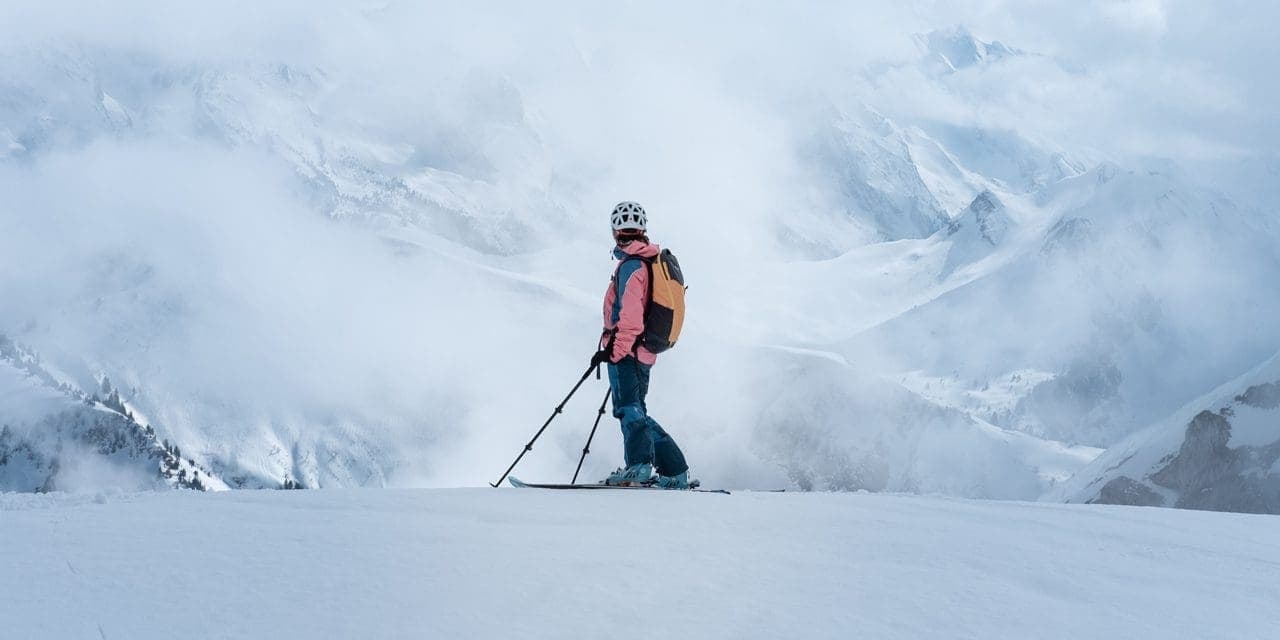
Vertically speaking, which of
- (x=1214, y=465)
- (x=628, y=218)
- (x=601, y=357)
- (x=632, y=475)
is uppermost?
(x=1214, y=465)

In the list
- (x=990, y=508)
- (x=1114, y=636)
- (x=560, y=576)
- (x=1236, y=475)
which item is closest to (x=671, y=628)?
(x=560, y=576)

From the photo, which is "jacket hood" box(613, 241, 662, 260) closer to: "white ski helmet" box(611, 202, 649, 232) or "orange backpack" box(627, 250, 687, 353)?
"orange backpack" box(627, 250, 687, 353)

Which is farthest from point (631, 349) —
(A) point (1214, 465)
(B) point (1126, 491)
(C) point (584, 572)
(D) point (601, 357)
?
(A) point (1214, 465)

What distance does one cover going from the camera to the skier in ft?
40.0

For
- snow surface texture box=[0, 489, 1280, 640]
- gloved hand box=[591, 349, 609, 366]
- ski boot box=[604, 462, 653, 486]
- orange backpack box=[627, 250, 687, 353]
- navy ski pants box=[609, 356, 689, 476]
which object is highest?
orange backpack box=[627, 250, 687, 353]

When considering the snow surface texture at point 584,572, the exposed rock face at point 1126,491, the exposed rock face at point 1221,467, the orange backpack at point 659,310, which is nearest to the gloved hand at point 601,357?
the orange backpack at point 659,310

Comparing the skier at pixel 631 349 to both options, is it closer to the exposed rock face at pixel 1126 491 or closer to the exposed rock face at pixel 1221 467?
the exposed rock face at pixel 1221 467

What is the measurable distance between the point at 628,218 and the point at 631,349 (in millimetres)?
1658

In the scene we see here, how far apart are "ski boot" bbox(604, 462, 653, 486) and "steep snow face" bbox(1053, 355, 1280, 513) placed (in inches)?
7664

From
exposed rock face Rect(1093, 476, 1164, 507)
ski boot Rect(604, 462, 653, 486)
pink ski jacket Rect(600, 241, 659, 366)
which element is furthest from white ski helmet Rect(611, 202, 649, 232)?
exposed rock face Rect(1093, 476, 1164, 507)

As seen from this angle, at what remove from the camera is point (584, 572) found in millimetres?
6043

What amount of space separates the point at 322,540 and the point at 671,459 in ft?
22.3

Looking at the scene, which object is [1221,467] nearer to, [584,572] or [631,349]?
[631,349]

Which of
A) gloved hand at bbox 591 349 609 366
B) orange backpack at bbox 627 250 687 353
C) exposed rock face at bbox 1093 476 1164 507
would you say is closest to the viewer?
gloved hand at bbox 591 349 609 366
